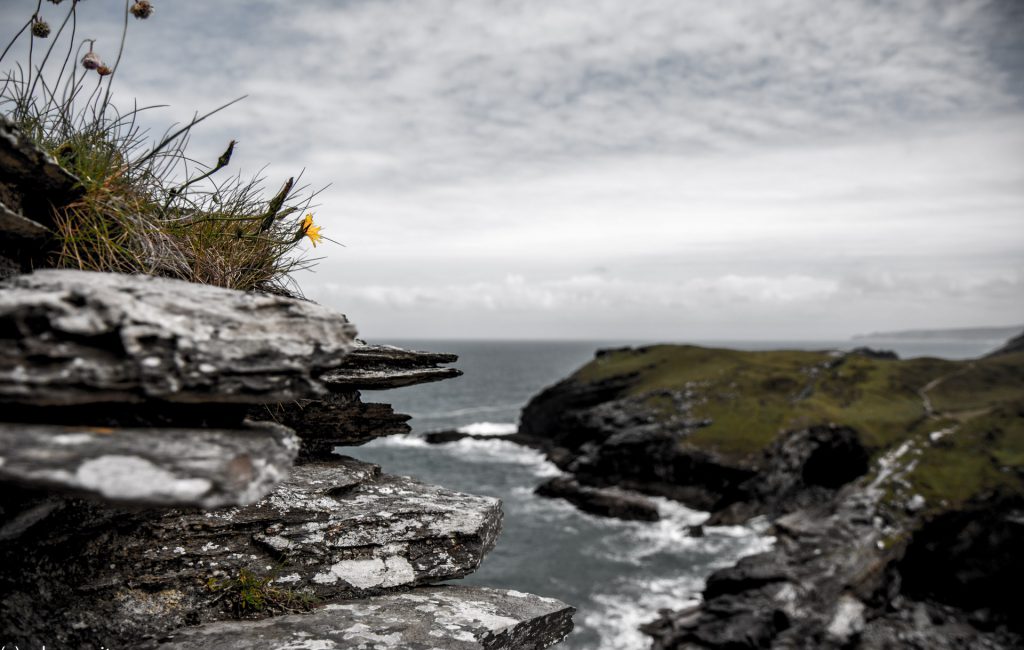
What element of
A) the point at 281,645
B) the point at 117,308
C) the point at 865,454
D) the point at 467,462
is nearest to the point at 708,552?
the point at 865,454

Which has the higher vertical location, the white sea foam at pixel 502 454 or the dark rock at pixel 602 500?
the dark rock at pixel 602 500

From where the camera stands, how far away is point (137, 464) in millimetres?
3723

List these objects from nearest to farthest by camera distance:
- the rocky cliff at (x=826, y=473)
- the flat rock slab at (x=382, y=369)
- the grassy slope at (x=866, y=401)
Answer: the flat rock slab at (x=382, y=369) < the rocky cliff at (x=826, y=473) < the grassy slope at (x=866, y=401)

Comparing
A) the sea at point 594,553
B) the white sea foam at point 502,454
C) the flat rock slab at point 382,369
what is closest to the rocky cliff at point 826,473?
the sea at point 594,553

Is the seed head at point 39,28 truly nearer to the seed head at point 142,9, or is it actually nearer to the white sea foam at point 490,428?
the seed head at point 142,9

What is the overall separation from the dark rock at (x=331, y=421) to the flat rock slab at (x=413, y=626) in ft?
7.79

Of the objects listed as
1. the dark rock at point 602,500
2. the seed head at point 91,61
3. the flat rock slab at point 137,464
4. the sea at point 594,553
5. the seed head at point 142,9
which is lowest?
the sea at point 594,553

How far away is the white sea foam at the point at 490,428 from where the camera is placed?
91875 mm

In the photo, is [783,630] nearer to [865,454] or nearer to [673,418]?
[865,454]

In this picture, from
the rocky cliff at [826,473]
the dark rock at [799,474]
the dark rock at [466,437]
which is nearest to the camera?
the rocky cliff at [826,473]

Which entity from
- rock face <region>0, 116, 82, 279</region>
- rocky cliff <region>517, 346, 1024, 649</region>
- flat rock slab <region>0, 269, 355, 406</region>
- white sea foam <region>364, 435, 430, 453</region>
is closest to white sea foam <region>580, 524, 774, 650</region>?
rocky cliff <region>517, 346, 1024, 649</region>

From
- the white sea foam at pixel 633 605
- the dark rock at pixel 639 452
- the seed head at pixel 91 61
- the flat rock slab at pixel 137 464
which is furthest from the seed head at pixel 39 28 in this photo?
the dark rock at pixel 639 452

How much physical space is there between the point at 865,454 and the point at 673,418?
17.9m

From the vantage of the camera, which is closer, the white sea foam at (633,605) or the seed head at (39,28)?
the seed head at (39,28)
